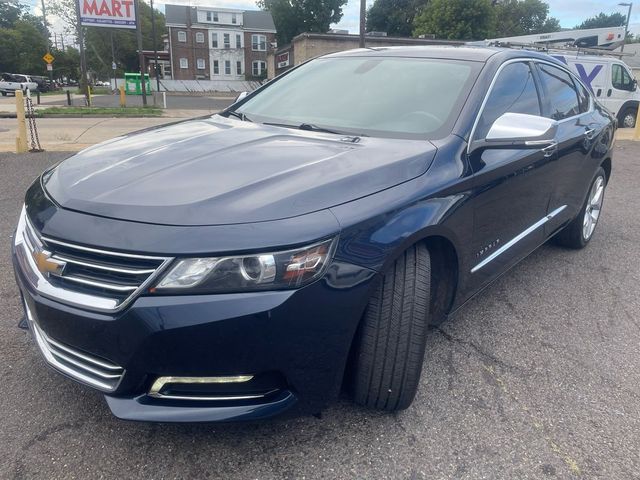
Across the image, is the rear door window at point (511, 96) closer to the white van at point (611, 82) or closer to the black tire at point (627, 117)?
the white van at point (611, 82)

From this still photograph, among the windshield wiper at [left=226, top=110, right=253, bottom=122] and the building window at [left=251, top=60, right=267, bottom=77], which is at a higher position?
the building window at [left=251, top=60, right=267, bottom=77]

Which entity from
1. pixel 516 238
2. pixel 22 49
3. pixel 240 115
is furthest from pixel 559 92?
pixel 22 49

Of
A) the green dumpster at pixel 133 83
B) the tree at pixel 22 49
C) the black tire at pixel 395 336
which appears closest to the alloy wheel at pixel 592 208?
the black tire at pixel 395 336

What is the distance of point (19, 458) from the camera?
2.04 m

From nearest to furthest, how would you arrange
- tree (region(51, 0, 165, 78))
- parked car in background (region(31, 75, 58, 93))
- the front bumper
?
the front bumper < parked car in background (region(31, 75, 58, 93)) < tree (region(51, 0, 165, 78))

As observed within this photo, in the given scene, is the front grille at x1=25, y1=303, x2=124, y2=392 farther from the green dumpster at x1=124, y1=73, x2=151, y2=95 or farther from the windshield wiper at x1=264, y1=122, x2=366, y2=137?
the green dumpster at x1=124, y1=73, x2=151, y2=95

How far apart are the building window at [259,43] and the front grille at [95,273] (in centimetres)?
6206

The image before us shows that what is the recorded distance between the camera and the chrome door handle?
10.8 ft

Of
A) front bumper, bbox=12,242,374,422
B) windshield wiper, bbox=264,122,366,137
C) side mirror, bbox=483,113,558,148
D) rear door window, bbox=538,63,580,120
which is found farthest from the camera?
rear door window, bbox=538,63,580,120

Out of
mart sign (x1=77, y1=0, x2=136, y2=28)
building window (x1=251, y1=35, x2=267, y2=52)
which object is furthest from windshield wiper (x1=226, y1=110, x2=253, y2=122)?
building window (x1=251, y1=35, x2=267, y2=52)

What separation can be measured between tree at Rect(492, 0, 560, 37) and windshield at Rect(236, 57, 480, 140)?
63.3m

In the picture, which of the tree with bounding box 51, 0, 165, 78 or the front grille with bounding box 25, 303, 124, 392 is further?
the tree with bounding box 51, 0, 165, 78

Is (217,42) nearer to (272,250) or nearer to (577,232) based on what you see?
(577,232)

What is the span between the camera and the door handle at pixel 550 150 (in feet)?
10.7
